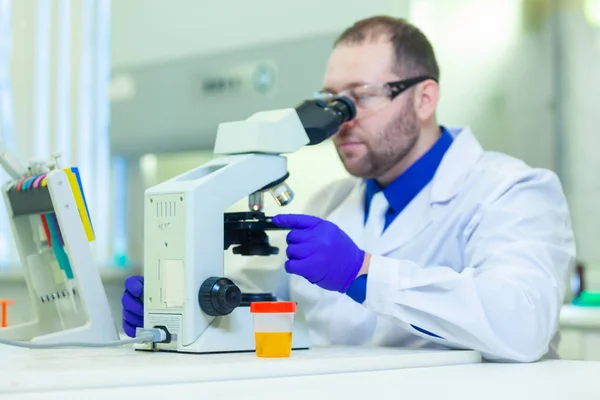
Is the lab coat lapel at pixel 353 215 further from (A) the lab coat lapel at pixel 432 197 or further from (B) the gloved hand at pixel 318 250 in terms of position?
(B) the gloved hand at pixel 318 250

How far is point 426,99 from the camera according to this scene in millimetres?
1990

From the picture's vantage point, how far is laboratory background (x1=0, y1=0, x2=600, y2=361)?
230 centimetres

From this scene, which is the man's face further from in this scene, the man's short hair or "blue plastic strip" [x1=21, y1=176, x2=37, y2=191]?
"blue plastic strip" [x1=21, y1=176, x2=37, y2=191]

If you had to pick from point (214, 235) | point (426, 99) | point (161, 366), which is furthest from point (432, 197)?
point (161, 366)

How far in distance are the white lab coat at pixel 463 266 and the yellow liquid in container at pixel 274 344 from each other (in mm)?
231

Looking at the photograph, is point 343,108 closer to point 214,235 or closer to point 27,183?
point 214,235

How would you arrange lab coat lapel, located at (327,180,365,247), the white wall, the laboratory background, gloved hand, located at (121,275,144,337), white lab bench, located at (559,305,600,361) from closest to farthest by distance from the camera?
gloved hand, located at (121,275,144,337) < lab coat lapel, located at (327,180,365,247) < white lab bench, located at (559,305,600,361) < the laboratory background < the white wall

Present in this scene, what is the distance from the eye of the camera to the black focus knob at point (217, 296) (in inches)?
47.6

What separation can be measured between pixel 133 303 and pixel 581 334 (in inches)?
50.0

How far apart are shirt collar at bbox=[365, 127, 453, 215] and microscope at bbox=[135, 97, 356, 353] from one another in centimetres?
55

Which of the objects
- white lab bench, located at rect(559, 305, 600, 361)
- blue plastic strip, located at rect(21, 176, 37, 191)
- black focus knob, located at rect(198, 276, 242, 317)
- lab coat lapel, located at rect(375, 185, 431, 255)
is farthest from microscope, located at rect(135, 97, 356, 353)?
white lab bench, located at rect(559, 305, 600, 361)

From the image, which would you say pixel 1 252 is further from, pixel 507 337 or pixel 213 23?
pixel 507 337

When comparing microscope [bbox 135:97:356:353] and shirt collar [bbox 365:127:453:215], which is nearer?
microscope [bbox 135:97:356:353]

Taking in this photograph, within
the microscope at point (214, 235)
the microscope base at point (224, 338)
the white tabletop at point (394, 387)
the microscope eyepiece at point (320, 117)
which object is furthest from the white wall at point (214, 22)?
the white tabletop at point (394, 387)
